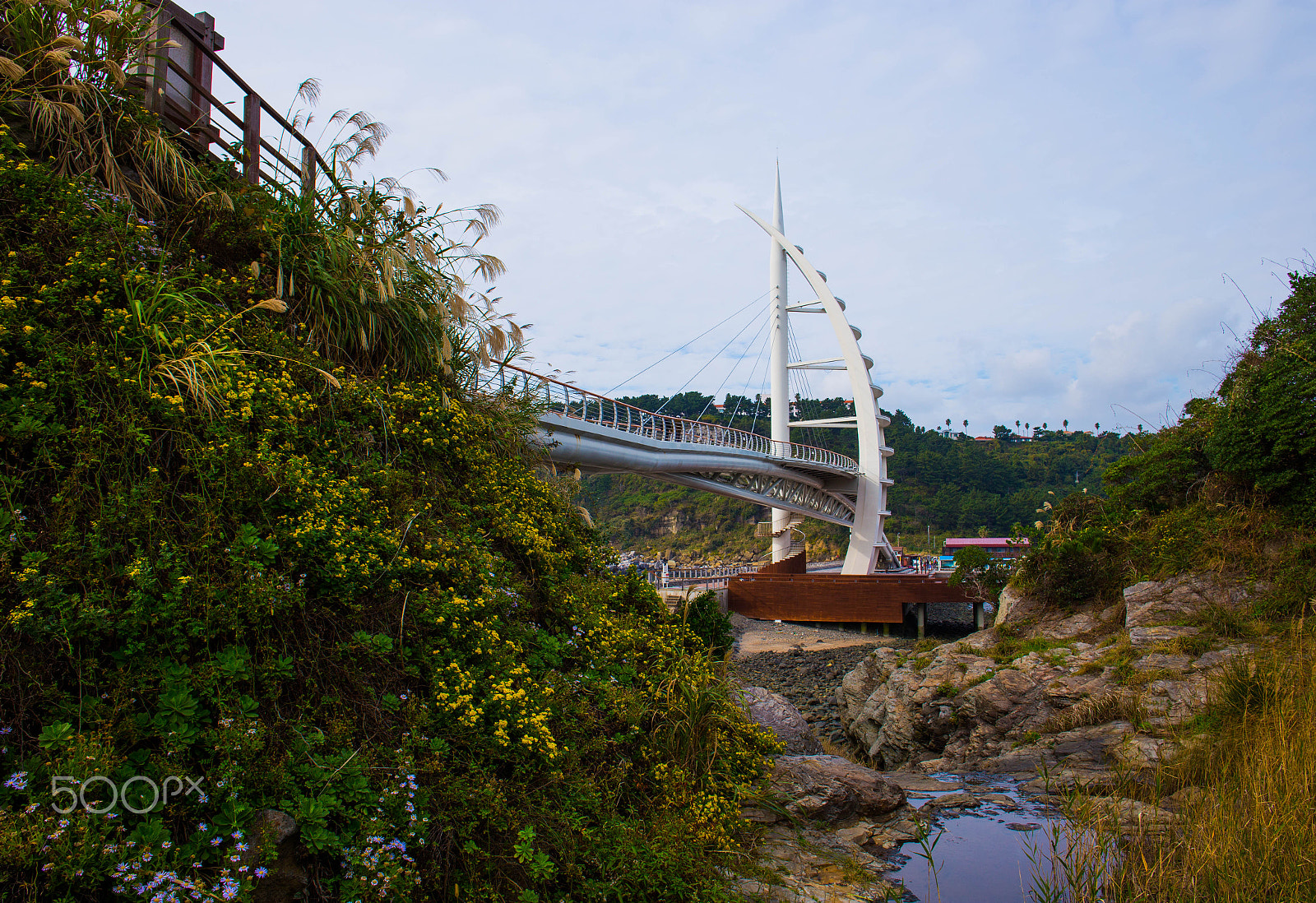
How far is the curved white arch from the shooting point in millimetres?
32031

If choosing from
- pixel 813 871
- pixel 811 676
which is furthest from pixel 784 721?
pixel 811 676

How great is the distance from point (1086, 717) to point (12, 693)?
8.23 metres

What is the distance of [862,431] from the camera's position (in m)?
A: 33.6

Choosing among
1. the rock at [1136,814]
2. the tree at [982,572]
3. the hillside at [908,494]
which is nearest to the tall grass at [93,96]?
the rock at [1136,814]

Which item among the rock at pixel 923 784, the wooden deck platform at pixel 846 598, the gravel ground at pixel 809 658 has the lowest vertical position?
the gravel ground at pixel 809 658

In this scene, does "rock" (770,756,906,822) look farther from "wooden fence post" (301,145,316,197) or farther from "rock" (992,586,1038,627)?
"rock" (992,586,1038,627)

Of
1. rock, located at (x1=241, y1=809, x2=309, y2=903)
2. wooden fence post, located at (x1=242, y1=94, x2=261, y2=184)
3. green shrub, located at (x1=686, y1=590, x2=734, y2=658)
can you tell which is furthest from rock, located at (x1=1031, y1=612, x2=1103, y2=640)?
wooden fence post, located at (x1=242, y1=94, x2=261, y2=184)

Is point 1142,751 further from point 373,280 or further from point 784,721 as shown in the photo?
point 373,280

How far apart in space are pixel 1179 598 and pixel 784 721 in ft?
19.9

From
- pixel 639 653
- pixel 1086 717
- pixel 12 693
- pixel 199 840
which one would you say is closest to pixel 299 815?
pixel 199 840

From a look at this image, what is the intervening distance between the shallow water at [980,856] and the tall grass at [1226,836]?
168 mm

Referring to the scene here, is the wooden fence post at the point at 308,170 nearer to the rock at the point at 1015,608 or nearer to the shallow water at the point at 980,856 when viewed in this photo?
the shallow water at the point at 980,856

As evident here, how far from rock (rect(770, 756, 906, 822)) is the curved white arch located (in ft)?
93.9

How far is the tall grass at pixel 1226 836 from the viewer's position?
113 inches
